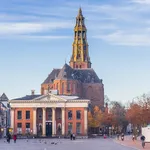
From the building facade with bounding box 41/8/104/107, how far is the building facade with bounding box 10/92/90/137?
1547cm

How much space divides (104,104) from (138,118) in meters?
63.6

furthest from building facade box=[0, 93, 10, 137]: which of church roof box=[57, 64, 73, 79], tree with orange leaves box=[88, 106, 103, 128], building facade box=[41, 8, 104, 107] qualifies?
tree with orange leaves box=[88, 106, 103, 128]

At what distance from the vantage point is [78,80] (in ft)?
568

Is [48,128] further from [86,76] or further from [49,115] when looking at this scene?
[86,76]

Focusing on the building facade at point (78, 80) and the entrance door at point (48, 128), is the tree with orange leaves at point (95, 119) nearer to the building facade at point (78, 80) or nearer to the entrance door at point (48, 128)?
the building facade at point (78, 80)

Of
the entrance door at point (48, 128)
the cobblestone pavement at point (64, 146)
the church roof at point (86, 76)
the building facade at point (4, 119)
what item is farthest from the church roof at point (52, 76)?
Result: the cobblestone pavement at point (64, 146)

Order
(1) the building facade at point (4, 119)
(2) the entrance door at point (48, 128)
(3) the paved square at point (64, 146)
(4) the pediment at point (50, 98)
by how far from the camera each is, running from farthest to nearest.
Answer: (1) the building facade at point (4, 119), (4) the pediment at point (50, 98), (2) the entrance door at point (48, 128), (3) the paved square at point (64, 146)

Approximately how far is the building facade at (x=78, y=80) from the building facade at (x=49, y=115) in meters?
15.5

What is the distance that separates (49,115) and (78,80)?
105 feet

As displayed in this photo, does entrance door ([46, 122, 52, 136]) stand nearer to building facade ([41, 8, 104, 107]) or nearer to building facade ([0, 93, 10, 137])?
building facade ([0, 93, 10, 137])

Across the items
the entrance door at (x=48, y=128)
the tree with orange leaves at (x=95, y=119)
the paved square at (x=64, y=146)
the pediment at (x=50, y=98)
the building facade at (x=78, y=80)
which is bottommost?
the paved square at (x=64, y=146)

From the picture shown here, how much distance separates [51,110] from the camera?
144 metres

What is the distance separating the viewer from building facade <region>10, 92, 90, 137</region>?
140 metres

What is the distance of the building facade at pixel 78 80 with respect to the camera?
16750 cm
